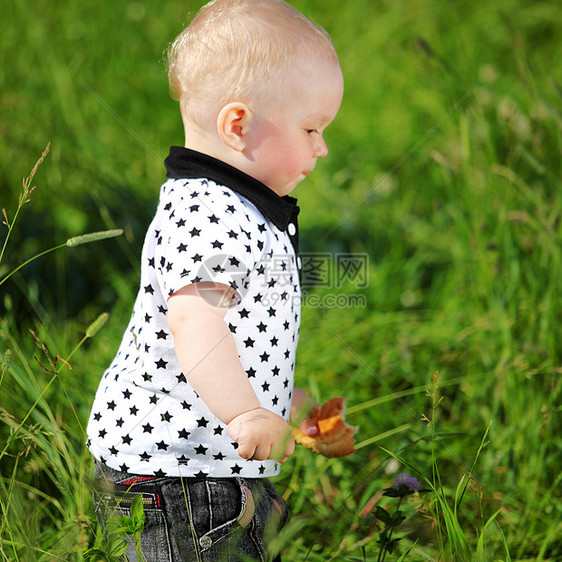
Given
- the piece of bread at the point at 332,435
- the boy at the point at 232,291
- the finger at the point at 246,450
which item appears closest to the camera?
the finger at the point at 246,450

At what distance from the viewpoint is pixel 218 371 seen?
860 mm

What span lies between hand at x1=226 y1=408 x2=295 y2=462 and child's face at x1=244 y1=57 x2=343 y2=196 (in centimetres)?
36

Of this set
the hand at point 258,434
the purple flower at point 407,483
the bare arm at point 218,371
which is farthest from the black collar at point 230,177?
the purple flower at point 407,483

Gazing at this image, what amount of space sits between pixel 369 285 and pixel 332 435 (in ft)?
2.73

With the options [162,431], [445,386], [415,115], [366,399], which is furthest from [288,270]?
[415,115]

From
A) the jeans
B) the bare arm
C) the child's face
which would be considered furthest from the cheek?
the jeans

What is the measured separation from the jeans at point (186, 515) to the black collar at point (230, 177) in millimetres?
397

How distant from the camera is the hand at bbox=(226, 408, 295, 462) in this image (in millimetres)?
839

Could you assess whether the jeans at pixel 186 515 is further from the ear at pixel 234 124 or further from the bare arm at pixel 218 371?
the ear at pixel 234 124

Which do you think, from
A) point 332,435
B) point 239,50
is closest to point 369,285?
point 332,435

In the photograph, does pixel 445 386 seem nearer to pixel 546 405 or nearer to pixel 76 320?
pixel 546 405

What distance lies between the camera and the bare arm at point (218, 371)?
0.85 meters

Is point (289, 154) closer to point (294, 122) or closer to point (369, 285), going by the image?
point (294, 122)

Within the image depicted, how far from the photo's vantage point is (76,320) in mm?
1789
